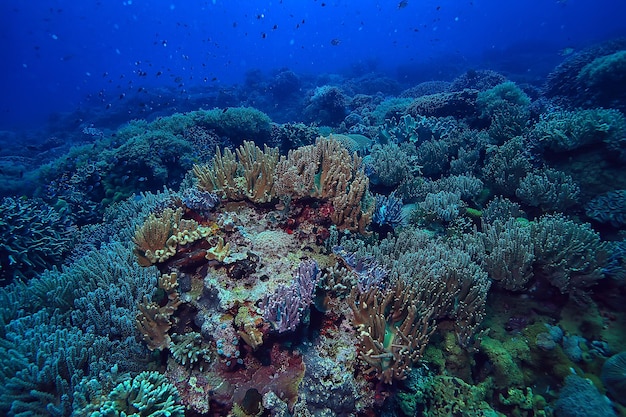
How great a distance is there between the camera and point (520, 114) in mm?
7902

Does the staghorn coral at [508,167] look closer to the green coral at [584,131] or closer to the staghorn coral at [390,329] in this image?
the green coral at [584,131]

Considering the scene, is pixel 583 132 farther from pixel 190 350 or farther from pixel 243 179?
pixel 190 350

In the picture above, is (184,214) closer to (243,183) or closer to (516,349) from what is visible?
(243,183)

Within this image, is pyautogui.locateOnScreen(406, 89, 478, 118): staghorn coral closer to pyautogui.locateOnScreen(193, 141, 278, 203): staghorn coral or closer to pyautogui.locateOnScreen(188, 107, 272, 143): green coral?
pyautogui.locateOnScreen(188, 107, 272, 143): green coral

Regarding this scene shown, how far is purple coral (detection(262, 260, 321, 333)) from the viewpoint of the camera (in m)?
2.95

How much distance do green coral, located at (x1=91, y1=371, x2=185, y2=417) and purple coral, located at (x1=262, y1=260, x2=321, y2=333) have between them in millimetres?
1097

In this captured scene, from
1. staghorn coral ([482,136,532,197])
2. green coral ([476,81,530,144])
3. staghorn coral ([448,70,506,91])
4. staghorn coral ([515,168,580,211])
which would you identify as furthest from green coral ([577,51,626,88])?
staghorn coral ([515,168,580,211])

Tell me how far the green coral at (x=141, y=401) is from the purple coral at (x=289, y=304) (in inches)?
43.2

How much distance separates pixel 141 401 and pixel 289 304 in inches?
59.1

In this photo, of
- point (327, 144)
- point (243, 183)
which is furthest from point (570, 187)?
point (243, 183)

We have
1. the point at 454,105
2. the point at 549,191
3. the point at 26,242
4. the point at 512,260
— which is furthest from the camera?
the point at 454,105

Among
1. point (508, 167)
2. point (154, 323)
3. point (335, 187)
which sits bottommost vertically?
point (508, 167)

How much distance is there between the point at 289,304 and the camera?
299 cm

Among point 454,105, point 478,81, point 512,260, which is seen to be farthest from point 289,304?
point 478,81
